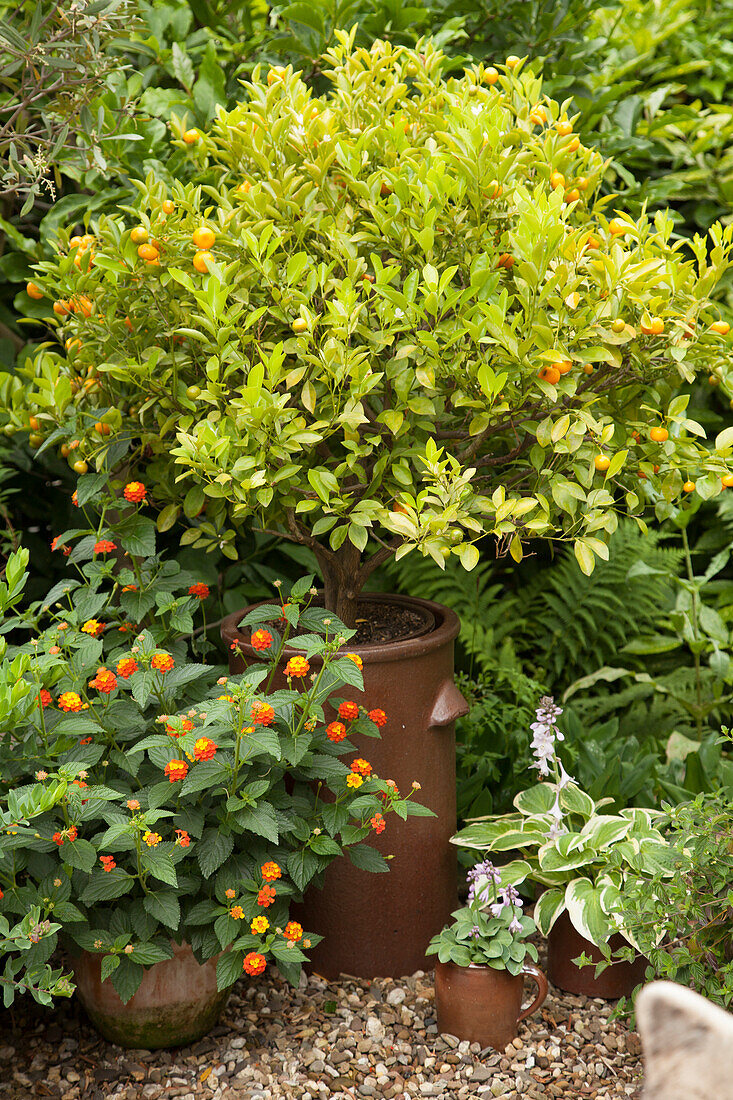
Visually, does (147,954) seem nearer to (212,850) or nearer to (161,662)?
(212,850)

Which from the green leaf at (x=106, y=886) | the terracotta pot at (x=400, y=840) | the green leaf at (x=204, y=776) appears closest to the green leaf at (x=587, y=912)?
the terracotta pot at (x=400, y=840)

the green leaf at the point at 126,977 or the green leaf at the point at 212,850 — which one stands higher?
the green leaf at the point at 212,850

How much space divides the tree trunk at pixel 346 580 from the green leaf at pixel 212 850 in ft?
2.18

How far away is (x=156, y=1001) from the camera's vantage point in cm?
195

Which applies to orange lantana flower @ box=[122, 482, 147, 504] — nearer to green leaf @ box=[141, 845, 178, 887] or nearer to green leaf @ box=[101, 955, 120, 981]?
green leaf @ box=[141, 845, 178, 887]

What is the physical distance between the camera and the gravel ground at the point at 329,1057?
1.94m

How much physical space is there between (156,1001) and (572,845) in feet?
3.06

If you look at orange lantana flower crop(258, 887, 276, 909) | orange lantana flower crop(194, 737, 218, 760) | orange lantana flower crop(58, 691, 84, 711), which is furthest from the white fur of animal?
orange lantana flower crop(58, 691, 84, 711)

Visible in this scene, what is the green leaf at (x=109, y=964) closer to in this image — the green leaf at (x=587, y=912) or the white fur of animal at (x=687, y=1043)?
the green leaf at (x=587, y=912)

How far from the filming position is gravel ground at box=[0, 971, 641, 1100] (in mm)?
1938

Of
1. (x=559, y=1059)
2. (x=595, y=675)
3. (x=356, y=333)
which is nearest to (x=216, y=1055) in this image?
(x=559, y=1059)

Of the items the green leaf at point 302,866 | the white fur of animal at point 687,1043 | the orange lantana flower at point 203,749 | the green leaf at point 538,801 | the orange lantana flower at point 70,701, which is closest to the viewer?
the white fur of animal at point 687,1043

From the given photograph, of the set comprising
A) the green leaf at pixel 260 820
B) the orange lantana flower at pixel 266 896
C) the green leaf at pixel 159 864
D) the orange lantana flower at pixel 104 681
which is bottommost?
the orange lantana flower at pixel 266 896

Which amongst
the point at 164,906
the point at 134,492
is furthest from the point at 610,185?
the point at 164,906
